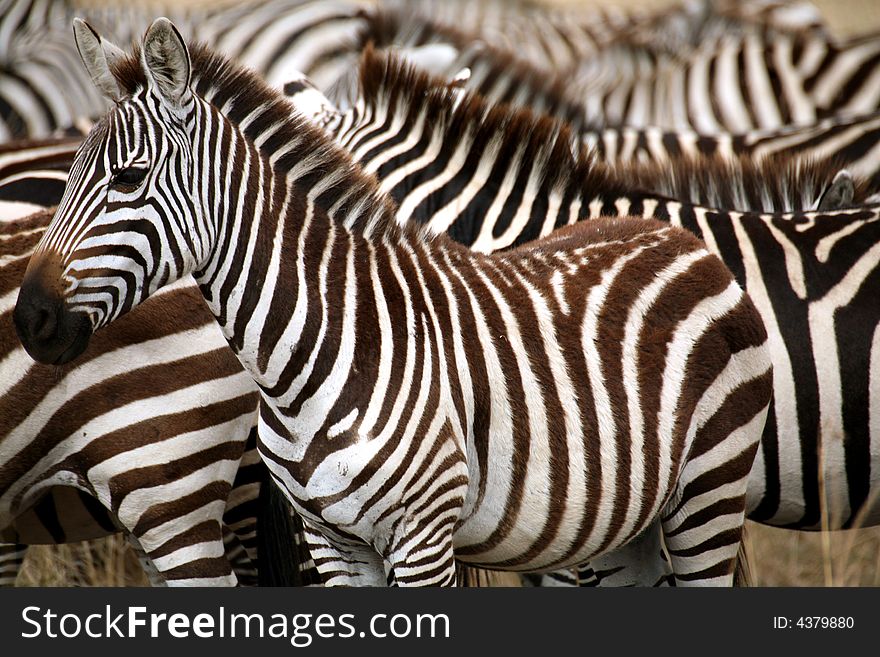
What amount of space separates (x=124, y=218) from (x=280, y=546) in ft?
5.63

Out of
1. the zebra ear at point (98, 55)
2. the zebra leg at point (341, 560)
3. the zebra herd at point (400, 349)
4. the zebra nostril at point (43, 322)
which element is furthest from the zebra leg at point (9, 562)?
the zebra ear at point (98, 55)

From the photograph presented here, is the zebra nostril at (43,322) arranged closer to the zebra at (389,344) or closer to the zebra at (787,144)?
the zebra at (389,344)

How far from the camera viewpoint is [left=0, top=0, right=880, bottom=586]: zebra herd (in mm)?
3365

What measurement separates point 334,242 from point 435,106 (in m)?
2.06

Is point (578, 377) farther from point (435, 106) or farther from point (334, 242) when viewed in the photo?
point (435, 106)

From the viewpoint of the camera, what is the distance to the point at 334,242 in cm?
361

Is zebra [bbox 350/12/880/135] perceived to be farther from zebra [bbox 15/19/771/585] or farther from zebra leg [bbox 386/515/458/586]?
zebra leg [bbox 386/515/458/586]

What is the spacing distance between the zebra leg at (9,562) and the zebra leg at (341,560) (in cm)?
199

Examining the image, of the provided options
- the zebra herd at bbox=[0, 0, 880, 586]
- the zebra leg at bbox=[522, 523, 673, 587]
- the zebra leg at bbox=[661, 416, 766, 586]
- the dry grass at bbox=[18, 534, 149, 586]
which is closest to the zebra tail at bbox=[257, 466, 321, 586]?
the zebra herd at bbox=[0, 0, 880, 586]

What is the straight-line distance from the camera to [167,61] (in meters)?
3.28

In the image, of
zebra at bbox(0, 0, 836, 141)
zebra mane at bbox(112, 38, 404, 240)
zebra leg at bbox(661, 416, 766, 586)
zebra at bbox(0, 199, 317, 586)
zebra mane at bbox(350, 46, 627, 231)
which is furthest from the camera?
zebra at bbox(0, 0, 836, 141)

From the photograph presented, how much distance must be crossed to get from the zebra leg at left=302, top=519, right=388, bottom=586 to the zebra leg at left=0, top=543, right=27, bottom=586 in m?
1.99

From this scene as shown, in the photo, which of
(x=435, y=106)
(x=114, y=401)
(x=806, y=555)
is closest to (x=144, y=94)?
(x=114, y=401)

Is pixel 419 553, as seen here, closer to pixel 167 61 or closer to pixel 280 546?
pixel 280 546
